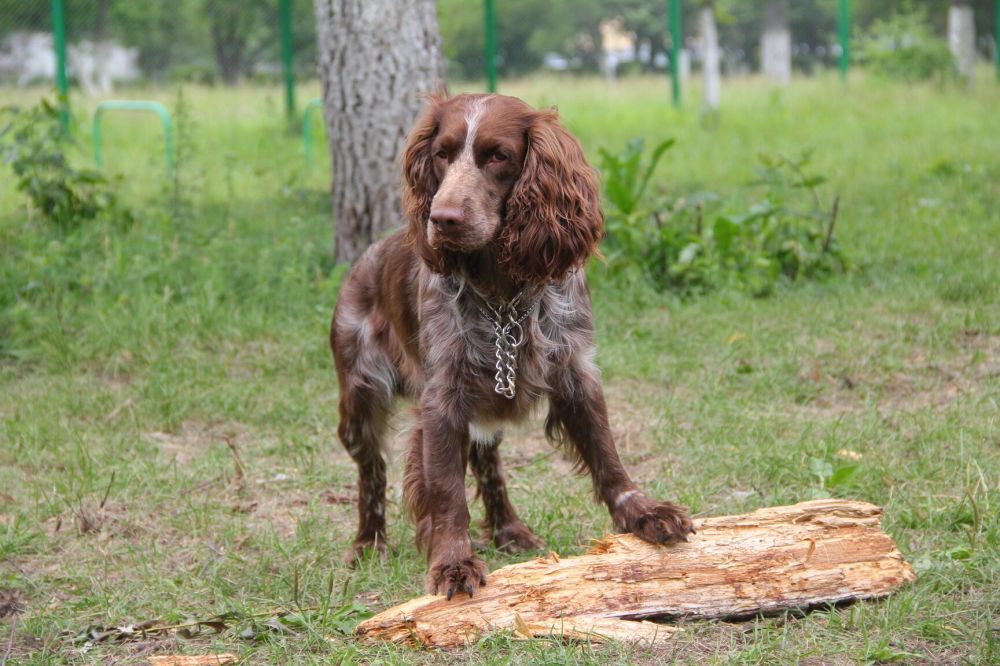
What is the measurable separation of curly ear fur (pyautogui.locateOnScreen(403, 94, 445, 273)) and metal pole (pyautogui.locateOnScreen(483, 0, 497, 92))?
8887 mm

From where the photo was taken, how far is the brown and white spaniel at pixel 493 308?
3.12 m

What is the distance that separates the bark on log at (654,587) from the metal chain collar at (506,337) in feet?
1.66

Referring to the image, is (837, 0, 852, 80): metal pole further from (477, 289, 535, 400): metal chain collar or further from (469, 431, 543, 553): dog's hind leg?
(477, 289, 535, 400): metal chain collar

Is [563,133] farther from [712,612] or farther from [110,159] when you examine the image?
[110,159]

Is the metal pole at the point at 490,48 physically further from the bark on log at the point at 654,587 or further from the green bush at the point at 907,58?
the bark on log at the point at 654,587

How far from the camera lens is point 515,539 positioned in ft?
12.7

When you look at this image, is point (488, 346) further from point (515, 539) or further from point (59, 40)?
point (59, 40)

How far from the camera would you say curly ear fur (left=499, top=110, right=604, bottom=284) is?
3119 millimetres

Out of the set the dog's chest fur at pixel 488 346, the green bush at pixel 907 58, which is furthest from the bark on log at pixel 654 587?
the green bush at pixel 907 58

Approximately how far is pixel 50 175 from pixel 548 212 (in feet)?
16.9

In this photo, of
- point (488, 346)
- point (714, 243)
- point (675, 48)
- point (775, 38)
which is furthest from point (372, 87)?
point (775, 38)

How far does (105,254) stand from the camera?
6797mm

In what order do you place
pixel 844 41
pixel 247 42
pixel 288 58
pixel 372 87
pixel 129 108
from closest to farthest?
pixel 372 87
pixel 129 108
pixel 288 58
pixel 247 42
pixel 844 41

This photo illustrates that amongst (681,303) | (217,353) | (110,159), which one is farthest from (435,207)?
(110,159)
